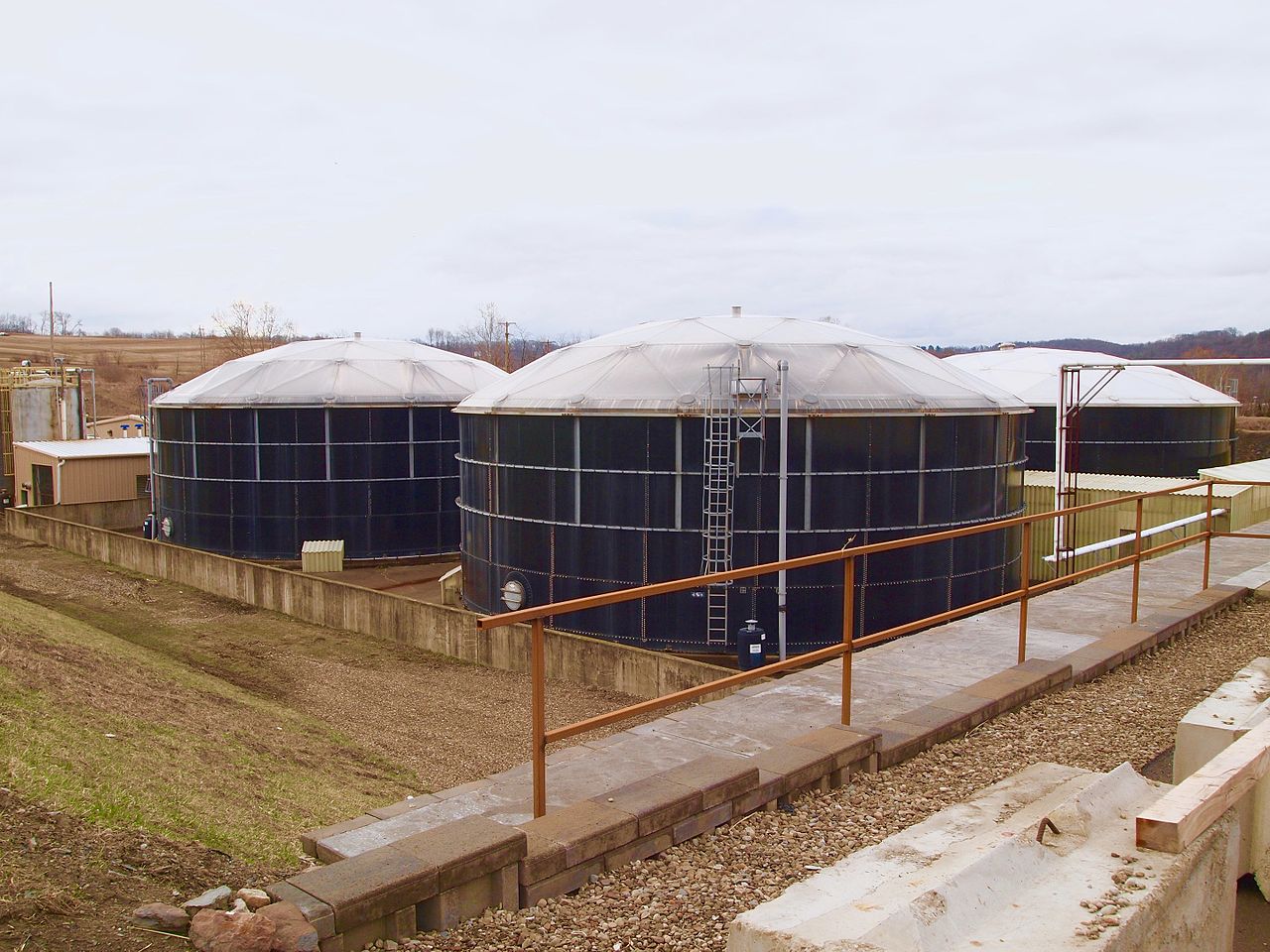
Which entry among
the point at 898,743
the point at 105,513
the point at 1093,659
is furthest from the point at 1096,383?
the point at 105,513

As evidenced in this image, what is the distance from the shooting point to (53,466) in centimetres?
3653

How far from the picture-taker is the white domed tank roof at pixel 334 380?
28.9 meters

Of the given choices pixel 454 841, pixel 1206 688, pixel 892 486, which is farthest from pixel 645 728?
pixel 892 486

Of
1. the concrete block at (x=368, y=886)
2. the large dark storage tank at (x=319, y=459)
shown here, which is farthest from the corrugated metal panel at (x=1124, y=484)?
the concrete block at (x=368, y=886)

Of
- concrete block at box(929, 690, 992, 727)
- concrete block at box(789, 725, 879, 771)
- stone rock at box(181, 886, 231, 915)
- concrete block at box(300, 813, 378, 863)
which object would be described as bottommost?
concrete block at box(300, 813, 378, 863)

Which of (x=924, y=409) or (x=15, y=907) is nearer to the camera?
(x=15, y=907)

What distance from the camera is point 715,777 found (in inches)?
224

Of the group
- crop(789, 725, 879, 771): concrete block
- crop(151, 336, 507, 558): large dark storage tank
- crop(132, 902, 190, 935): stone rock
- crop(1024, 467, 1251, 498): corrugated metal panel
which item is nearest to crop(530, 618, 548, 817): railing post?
crop(132, 902, 190, 935): stone rock

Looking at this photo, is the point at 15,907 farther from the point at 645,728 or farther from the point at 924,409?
the point at 924,409

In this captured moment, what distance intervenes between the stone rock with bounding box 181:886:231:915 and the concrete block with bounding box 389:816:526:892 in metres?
0.70

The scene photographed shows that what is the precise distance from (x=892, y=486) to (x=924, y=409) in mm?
1435

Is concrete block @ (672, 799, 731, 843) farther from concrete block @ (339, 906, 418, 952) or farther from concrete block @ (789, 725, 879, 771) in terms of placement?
concrete block @ (339, 906, 418, 952)

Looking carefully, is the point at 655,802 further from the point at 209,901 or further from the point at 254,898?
the point at 209,901

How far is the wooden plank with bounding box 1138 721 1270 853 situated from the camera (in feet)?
14.2
